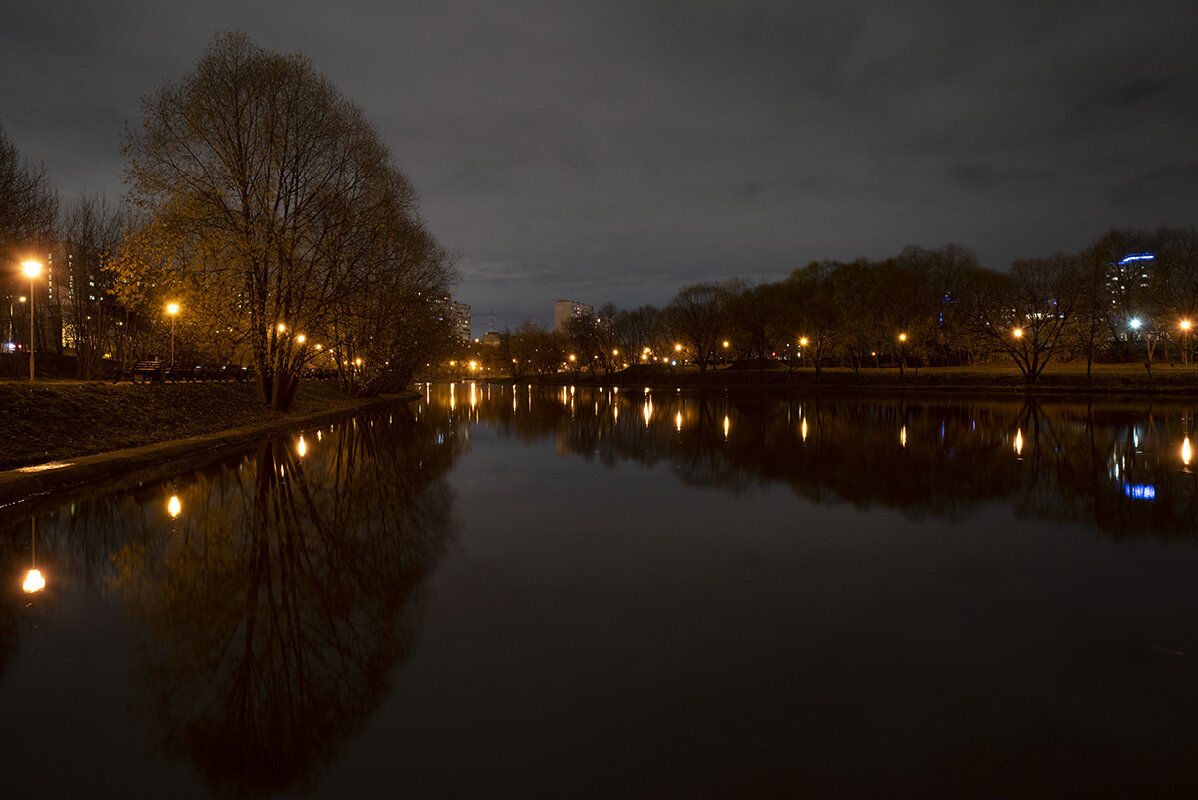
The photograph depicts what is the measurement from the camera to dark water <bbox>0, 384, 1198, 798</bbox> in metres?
3.41

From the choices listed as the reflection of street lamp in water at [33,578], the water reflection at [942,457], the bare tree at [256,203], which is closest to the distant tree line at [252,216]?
the bare tree at [256,203]

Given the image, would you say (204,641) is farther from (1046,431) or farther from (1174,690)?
(1046,431)

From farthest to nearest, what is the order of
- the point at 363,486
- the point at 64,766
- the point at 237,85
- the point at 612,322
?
the point at 612,322, the point at 237,85, the point at 363,486, the point at 64,766

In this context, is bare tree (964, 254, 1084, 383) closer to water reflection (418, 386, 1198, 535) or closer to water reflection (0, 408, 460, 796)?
water reflection (418, 386, 1198, 535)

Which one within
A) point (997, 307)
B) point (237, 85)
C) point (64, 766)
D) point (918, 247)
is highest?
point (918, 247)

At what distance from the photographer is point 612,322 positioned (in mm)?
115188

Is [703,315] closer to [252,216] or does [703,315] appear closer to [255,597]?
[252,216]

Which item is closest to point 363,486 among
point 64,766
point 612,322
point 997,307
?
point 64,766

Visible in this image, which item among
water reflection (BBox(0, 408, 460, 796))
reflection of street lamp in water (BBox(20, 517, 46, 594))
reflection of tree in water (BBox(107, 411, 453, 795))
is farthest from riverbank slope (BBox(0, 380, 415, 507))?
reflection of street lamp in water (BBox(20, 517, 46, 594))

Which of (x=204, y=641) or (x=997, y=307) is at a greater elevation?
(x=997, y=307)

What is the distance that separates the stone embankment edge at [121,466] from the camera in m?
10.7

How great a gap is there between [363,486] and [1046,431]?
22.1 metres

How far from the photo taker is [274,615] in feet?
17.9

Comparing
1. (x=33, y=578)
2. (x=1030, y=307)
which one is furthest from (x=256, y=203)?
(x=1030, y=307)
